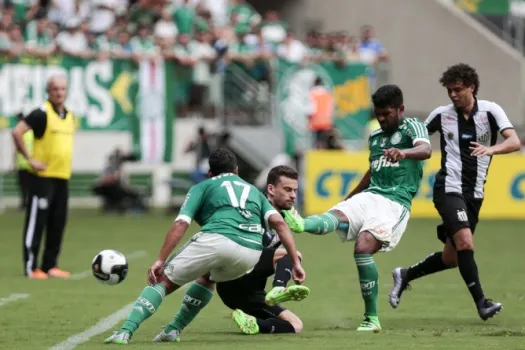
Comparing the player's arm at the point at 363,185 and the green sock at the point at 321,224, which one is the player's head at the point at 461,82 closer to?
the player's arm at the point at 363,185

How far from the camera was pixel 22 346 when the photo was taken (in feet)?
29.0

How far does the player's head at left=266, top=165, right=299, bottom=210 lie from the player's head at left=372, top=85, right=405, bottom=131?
3.13 feet

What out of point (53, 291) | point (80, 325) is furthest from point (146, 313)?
point (53, 291)

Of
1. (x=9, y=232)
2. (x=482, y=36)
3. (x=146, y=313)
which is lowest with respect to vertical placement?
(x=9, y=232)

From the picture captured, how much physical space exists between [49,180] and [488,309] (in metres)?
6.24

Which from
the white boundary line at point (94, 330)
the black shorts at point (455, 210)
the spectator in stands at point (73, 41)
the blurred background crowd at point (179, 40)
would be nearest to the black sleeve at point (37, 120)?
the white boundary line at point (94, 330)

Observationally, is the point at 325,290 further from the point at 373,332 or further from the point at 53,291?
the point at 373,332

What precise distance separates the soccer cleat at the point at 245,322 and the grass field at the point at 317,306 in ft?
0.31

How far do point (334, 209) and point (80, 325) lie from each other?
232 centimetres

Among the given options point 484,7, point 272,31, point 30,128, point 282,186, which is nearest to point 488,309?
point 282,186

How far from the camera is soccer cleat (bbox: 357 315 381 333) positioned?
391 inches

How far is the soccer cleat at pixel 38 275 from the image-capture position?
14.7 m

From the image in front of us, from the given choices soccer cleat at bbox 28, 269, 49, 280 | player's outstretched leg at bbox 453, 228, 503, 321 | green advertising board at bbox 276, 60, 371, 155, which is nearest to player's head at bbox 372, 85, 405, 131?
player's outstretched leg at bbox 453, 228, 503, 321

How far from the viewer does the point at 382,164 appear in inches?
408
